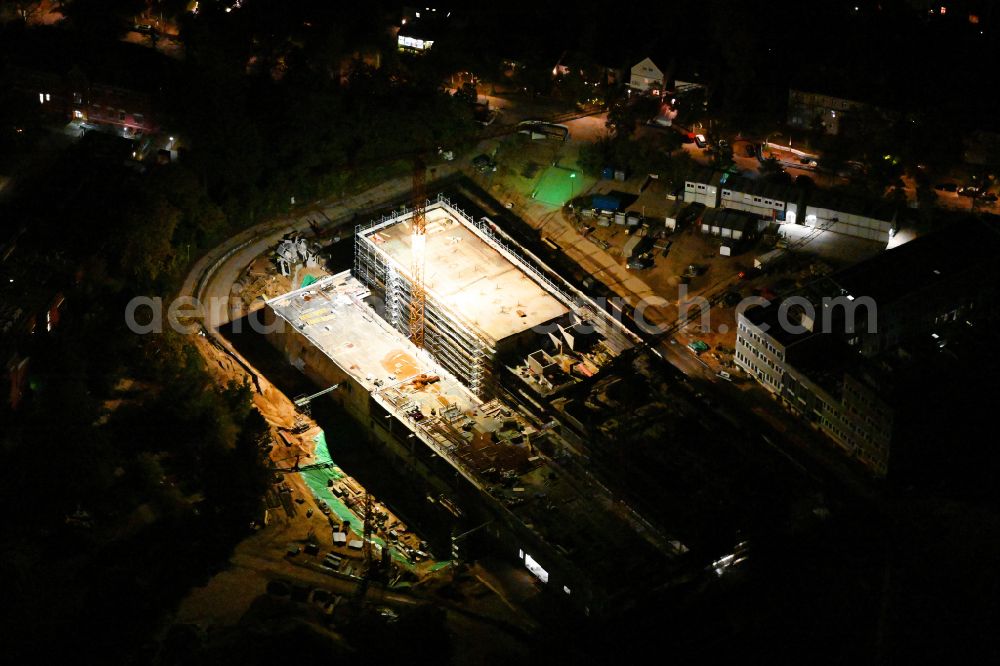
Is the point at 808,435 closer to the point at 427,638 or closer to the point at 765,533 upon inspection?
the point at 765,533

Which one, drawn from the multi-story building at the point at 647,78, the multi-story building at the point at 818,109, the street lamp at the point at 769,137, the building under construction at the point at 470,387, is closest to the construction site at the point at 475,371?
the building under construction at the point at 470,387

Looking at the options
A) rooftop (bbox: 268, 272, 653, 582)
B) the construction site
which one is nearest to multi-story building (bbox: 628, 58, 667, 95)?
the construction site

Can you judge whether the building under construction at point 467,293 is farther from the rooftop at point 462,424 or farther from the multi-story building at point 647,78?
the multi-story building at point 647,78

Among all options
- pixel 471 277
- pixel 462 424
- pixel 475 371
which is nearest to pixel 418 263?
pixel 471 277

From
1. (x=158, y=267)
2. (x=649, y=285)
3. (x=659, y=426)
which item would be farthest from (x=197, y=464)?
(x=649, y=285)

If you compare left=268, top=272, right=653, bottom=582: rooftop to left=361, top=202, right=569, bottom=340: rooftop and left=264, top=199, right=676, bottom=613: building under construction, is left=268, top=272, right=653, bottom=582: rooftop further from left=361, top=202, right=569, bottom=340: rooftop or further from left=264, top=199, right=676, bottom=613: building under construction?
left=361, top=202, right=569, bottom=340: rooftop
